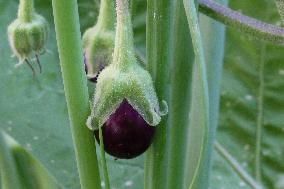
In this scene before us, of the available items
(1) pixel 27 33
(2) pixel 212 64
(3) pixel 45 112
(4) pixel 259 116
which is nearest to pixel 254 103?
(4) pixel 259 116

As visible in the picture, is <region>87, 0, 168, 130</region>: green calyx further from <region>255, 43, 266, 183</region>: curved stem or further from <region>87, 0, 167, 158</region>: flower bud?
<region>255, 43, 266, 183</region>: curved stem

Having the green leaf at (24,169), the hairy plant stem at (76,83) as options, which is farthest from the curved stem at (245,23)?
the green leaf at (24,169)

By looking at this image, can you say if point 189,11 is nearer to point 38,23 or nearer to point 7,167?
point 38,23

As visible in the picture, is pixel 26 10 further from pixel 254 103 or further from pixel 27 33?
pixel 254 103

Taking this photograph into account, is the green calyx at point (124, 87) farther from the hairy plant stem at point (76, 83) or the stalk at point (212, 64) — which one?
the stalk at point (212, 64)

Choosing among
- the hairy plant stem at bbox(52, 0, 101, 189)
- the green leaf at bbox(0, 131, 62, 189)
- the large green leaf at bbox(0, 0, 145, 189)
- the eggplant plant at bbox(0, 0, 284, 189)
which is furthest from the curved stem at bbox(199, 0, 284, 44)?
the large green leaf at bbox(0, 0, 145, 189)
